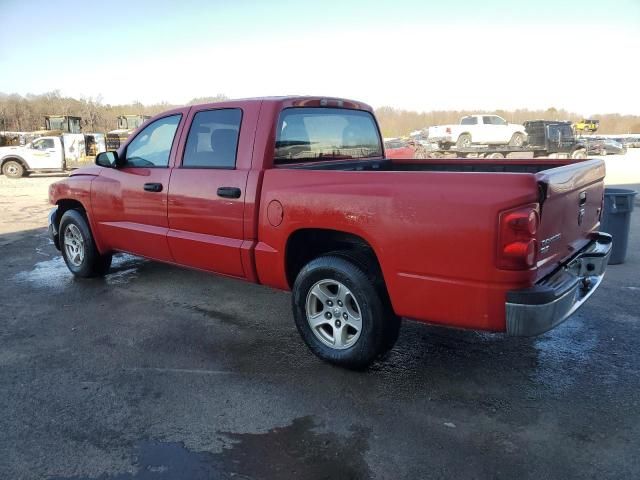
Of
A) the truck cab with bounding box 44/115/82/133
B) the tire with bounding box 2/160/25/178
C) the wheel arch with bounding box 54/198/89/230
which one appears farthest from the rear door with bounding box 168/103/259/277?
the truck cab with bounding box 44/115/82/133

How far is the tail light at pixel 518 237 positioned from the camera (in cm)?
270

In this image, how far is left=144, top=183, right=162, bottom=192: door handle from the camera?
15.5 feet

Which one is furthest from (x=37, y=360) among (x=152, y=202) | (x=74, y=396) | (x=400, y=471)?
(x=400, y=471)

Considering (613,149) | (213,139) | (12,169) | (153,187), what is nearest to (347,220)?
(213,139)

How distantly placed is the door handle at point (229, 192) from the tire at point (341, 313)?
81 cm

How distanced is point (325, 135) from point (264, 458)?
9.20ft

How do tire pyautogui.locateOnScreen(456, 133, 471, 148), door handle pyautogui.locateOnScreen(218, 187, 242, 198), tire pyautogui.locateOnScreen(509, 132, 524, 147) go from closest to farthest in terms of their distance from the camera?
door handle pyautogui.locateOnScreen(218, 187, 242, 198) → tire pyautogui.locateOnScreen(456, 133, 471, 148) → tire pyautogui.locateOnScreen(509, 132, 524, 147)

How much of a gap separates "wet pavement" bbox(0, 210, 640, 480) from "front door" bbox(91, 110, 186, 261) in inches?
27.7

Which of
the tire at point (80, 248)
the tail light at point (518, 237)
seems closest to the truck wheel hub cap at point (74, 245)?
the tire at point (80, 248)

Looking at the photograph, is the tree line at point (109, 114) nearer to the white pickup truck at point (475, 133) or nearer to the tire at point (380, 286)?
the white pickup truck at point (475, 133)

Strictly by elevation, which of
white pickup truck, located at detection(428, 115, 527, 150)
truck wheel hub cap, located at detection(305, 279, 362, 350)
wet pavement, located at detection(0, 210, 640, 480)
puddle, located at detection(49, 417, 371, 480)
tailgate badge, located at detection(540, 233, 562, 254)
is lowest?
puddle, located at detection(49, 417, 371, 480)

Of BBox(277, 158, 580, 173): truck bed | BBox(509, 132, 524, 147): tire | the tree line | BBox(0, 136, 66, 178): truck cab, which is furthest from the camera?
the tree line

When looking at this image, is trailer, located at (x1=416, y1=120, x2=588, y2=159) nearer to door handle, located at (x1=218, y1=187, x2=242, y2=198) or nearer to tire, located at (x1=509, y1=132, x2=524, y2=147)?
tire, located at (x1=509, y1=132, x2=524, y2=147)

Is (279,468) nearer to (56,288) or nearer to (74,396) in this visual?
(74,396)
